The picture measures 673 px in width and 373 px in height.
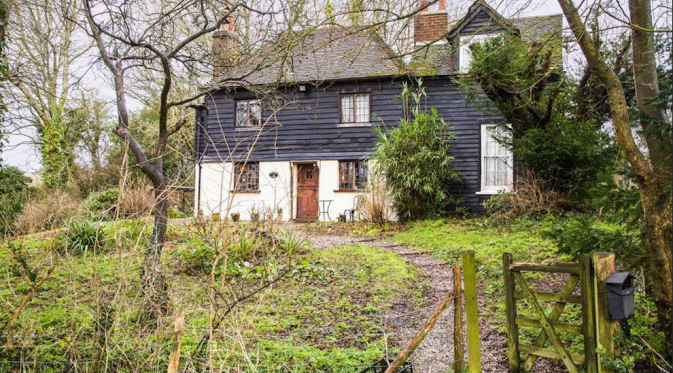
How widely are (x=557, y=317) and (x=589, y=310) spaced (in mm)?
286

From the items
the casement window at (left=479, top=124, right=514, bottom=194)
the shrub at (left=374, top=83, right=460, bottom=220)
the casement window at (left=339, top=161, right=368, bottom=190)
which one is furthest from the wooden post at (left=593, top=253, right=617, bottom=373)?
the casement window at (left=339, top=161, right=368, bottom=190)

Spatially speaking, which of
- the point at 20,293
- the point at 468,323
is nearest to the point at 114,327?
the point at 468,323

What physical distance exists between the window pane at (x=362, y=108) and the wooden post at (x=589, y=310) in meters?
13.4

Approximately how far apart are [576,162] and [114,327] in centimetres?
1143

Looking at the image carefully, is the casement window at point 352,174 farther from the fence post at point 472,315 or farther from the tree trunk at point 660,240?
the fence post at point 472,315

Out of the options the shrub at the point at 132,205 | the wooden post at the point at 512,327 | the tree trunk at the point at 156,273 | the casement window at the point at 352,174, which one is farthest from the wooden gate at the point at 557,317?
the casement window at the point at 352,174

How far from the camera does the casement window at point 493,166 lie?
15.1m

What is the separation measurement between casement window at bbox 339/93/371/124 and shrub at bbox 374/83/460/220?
2.56 metres

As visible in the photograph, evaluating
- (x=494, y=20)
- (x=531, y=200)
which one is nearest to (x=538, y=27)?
(x=494, y=20)

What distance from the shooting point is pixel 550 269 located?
3771mm

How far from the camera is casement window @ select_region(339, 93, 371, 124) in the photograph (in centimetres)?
1678

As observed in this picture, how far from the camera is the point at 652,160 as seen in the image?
451 centimetres

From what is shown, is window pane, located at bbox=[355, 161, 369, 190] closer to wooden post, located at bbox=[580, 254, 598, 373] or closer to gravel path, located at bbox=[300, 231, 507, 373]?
gravel path, located at bbox=[300, 231, 507, 373]

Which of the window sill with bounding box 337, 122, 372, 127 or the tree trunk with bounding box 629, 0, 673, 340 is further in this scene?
the window sill with bounding box 337, 122, 372, 127
